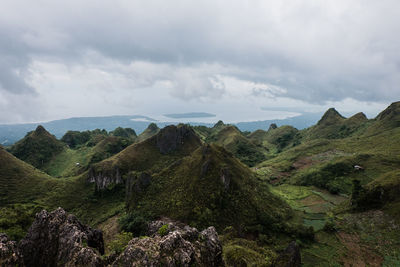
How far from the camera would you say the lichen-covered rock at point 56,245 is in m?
15.4

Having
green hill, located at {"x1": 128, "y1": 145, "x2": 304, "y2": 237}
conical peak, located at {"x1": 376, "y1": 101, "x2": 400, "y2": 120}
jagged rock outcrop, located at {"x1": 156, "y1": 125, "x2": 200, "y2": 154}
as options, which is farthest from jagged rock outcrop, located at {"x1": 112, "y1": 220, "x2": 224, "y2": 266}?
conical peak, located at {"x1": 376, "y1": 101, "x2": 400, "y2": 120}

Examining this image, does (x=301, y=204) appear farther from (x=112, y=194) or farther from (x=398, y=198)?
(x=112, y=194)

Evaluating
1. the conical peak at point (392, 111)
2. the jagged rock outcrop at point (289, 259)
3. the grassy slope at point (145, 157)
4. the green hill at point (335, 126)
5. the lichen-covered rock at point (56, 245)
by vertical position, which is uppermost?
the conical peak at point (392, 111)

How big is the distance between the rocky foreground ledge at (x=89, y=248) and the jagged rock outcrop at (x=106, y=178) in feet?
180

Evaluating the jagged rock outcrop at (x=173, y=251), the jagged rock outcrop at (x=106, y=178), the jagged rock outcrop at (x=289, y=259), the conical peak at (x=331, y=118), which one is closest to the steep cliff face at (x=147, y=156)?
the jagged rock outcrop at (x=106, y=178)

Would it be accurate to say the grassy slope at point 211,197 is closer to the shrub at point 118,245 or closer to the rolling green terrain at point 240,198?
the rolling green terrain at point 240,198

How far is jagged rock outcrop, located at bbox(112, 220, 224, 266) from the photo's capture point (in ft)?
45.3

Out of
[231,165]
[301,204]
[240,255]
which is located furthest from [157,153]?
[240,255]

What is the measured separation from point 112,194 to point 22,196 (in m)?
28.3

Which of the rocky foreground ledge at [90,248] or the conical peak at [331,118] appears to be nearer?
the rocky foreground ledge at [90,248]

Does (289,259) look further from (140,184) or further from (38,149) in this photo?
(38,149)

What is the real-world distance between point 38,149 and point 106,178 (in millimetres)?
83453

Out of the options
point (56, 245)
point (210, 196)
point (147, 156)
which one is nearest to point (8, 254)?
point (56, 245)

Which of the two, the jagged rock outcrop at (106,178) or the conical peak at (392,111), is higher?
the conical peak at (392,111)
